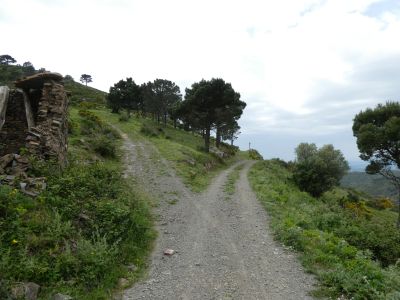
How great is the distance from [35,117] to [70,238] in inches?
384

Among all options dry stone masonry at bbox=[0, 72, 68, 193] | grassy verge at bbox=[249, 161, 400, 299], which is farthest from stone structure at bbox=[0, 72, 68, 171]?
grassy verge at bbox=[249, 161, 400, 299]

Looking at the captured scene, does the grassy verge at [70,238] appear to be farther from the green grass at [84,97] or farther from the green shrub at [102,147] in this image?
the green grass at [84,97]

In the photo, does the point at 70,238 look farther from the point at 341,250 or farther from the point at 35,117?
the point at 35,117

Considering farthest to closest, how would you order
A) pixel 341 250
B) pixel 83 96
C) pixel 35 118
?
pixel 83 96 < pixel 35 118 < pixel 341 250

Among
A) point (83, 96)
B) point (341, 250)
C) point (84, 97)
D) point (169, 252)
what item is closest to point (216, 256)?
point (169, 252)

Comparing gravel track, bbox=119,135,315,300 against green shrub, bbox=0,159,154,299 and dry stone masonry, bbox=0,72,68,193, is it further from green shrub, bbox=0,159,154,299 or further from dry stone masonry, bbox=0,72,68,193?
dry stone masonry, bbox=0,72,68,193

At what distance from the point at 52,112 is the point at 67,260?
33.7ft

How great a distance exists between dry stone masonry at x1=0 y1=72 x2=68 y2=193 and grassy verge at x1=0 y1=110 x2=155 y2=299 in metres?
1.74

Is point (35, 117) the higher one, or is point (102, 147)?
point (35, 117)

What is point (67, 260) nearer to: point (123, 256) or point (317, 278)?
point (123, 256)

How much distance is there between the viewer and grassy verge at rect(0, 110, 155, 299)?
278 inches

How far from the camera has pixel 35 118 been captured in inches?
633

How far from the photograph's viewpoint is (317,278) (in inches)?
339

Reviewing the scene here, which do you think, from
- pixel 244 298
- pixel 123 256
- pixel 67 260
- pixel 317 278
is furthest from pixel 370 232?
pixel 67 260
